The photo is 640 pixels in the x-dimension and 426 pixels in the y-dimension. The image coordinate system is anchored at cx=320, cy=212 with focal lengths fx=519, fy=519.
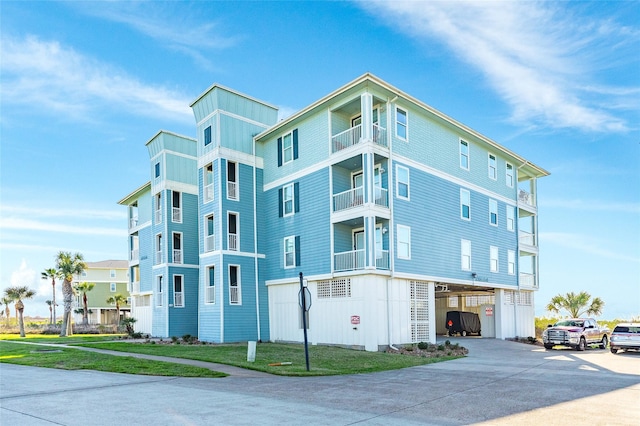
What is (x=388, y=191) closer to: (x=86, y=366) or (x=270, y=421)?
(x=86, y=366)

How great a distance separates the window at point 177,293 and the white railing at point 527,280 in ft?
76.7

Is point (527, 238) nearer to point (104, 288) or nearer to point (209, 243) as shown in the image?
point (209, 243)

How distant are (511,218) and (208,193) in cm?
2038

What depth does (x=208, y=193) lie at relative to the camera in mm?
30641

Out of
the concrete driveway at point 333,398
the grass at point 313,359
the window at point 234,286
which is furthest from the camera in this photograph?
the window at point 234,286

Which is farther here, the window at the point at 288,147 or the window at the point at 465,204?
the window at the point at 465,204

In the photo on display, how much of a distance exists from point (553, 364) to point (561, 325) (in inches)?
388

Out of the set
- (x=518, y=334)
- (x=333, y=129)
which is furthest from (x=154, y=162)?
(x=518, y=334)

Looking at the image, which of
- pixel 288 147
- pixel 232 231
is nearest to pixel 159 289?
pixel 232 231

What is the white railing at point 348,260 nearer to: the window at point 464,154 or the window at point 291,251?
the window at point 291,251

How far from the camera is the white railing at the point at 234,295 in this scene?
94.3ft

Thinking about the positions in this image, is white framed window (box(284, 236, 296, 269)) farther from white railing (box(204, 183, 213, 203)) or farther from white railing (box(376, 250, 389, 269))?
white railing (box(376, 250, 389, 269))

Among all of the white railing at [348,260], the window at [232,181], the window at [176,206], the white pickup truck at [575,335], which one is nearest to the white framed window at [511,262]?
the white pickup truck at [575,335]

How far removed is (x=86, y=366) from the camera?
58.4 feet
